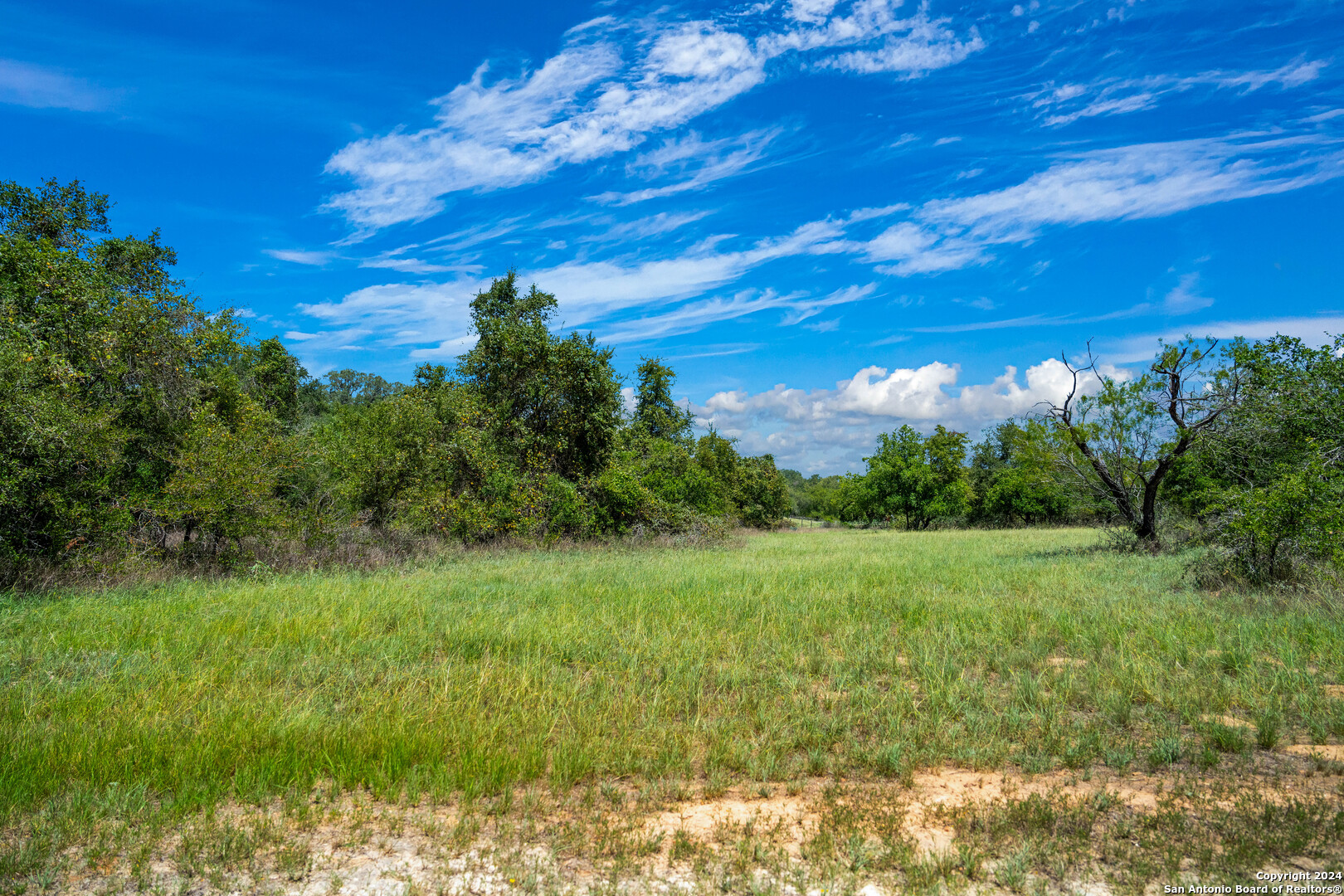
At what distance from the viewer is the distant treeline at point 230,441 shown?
38.6 ft

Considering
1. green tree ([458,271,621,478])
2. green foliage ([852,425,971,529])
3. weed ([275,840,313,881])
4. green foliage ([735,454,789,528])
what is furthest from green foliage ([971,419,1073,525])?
weed ([275,840,313,881])

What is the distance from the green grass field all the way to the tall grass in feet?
0.10

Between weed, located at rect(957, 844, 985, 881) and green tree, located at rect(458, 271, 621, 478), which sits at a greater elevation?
green tree, located at rect(458, 271, 621, 478)

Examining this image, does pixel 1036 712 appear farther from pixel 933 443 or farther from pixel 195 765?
pixel 933 443

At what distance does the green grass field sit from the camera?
15.5 feet

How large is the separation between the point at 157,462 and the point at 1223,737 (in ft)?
59.8

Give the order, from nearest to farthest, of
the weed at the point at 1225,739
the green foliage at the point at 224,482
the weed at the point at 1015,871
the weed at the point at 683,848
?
the weed at the point at 1015,871, the weed at the point at 683,848, the weed at the point at 1225,739, the green foliage at the point at 224,482

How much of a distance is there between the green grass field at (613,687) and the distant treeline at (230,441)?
2.38 metres

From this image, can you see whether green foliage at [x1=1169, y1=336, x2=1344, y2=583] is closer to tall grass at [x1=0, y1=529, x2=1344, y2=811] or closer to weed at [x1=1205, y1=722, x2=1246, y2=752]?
tall grass at [x1=0, y1=529, x2=1344, y2=811]

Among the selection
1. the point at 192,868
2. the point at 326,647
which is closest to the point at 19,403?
the point at 326,647

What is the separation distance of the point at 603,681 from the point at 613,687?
21 centimetres

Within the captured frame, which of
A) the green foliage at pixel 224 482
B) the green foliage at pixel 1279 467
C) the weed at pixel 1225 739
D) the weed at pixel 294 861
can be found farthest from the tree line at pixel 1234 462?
the green foliage at pixel 224 482

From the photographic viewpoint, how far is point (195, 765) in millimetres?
4625

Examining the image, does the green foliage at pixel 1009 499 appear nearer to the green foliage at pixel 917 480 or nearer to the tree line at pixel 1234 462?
the green foliage at pixel 917 480
